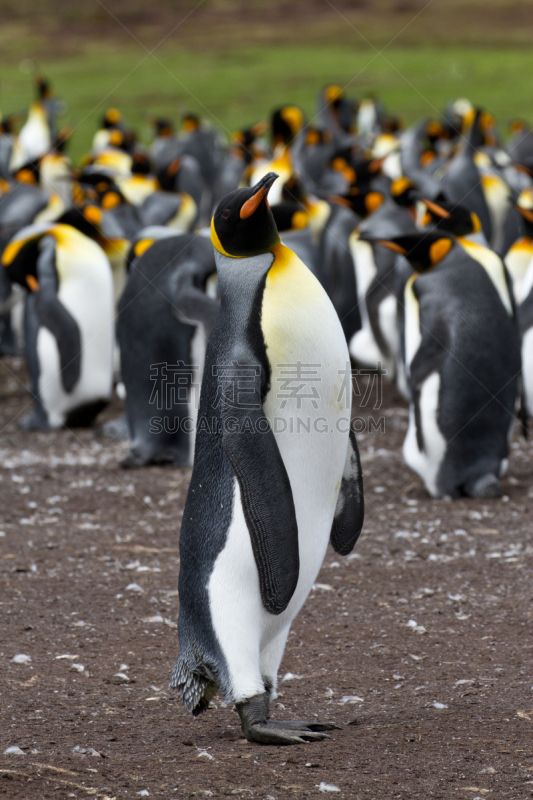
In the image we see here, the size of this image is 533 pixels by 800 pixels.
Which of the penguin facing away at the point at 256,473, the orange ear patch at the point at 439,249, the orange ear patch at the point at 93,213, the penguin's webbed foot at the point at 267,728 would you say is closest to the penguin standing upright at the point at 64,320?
the orange ear patch at the point at 93,213

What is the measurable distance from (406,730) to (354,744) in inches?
6.1

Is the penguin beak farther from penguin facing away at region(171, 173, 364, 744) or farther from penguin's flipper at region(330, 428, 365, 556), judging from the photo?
penguin's flipper at region(330, 428, 365, 556)

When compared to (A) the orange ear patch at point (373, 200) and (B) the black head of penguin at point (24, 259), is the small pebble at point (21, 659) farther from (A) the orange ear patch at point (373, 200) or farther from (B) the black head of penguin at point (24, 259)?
(A) the orange ear patch at point (373, 200)

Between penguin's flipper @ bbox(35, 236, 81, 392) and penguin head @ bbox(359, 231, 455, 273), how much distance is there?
232cm

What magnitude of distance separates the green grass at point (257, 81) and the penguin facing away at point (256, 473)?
18.6 meters

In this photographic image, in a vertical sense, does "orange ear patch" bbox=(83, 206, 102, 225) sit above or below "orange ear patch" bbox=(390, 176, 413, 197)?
below

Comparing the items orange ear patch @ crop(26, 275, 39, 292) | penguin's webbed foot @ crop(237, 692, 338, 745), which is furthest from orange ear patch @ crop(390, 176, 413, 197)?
penguin's webbed foot @ crop(237, 692, 338, 745)

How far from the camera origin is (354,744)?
233cm

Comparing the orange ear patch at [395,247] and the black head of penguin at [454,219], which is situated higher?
the black head of penguin at [454,219]

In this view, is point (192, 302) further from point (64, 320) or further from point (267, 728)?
point (267, 728)

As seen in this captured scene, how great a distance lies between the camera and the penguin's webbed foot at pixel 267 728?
2322 mm

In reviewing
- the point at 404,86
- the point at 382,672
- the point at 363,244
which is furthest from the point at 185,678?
the point at 404,86

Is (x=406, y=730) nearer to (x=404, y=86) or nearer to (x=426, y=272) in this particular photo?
(x=426, y=272)

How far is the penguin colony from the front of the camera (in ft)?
7.66
